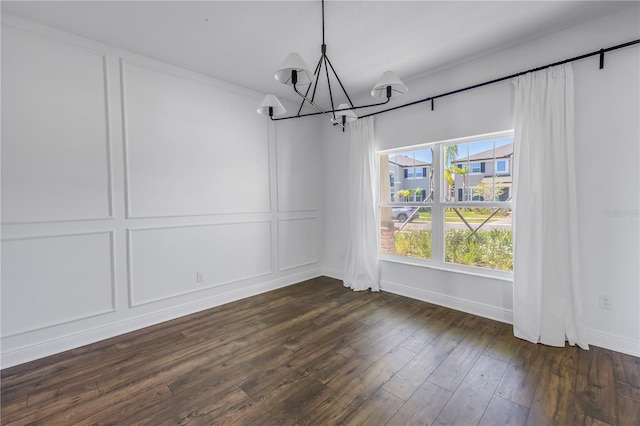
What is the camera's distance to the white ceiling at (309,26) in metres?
2.19

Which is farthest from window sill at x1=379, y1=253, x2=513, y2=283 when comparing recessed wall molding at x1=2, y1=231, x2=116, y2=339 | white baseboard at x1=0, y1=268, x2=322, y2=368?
recessed wall molding at x1=2, y1=231, x2=116, y2=339

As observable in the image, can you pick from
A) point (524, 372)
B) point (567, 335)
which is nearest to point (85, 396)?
point (524, 372)

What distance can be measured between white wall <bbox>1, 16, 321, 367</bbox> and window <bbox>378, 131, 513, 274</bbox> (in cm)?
186

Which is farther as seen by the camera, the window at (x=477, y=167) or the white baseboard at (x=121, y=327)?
the window at (x=477, y=167)

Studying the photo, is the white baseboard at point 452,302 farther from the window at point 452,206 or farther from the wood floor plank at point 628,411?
the wood floor plank at point 628,411

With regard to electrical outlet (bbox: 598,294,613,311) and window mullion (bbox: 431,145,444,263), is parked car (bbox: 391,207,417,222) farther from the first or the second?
electrical outlet (bbox: 598,294,613,311)

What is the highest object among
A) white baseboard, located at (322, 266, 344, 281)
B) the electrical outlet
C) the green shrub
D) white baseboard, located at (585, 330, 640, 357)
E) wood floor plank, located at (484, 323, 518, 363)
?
the green shrub

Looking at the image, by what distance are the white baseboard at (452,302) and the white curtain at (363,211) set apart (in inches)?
10.8

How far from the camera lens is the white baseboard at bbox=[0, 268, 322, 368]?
7.60 feet

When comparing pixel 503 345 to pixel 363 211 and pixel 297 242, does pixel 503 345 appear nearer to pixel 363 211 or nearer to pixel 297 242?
pixel 363 211

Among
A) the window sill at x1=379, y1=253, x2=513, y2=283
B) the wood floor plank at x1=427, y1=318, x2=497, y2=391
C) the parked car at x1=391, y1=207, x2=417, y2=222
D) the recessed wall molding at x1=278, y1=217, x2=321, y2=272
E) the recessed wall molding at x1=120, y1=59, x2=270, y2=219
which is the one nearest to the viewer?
the wood floor plank at x1=427, y1=318, x2=497, y2=391

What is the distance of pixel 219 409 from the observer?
5.82ft

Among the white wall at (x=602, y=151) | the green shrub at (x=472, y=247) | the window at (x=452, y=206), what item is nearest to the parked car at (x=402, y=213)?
the window at (x=452, y=206)

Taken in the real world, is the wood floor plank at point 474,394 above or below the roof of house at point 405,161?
below
